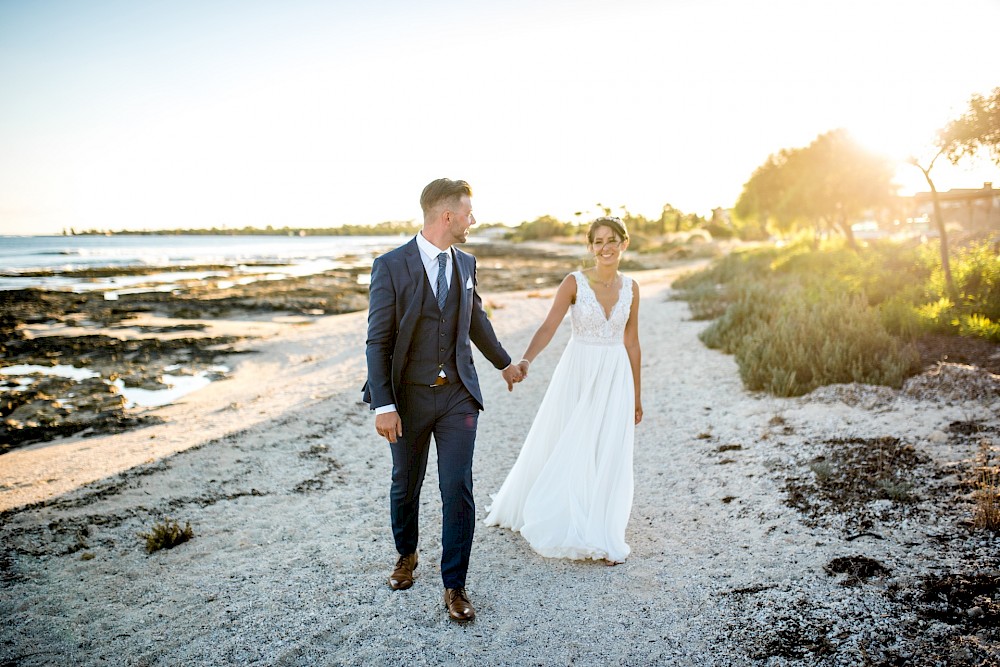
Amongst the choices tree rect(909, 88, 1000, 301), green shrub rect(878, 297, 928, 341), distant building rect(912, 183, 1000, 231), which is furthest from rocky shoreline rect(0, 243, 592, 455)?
distant building rect(912, 183, 1000, 231)

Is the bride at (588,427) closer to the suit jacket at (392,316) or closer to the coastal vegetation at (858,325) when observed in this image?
the suit jacket at (392,316)

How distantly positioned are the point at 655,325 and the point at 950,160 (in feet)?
22.6

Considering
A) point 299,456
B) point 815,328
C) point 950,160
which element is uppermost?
point 950,160

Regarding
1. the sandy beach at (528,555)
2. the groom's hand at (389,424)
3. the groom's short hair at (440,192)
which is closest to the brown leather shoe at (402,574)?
the sandy beach at (528,555)

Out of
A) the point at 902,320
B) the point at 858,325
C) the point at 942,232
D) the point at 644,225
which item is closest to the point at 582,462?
the point at 858,325

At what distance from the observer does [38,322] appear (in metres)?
18.8

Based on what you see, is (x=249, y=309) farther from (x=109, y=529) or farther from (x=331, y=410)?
(x=109, y=529)

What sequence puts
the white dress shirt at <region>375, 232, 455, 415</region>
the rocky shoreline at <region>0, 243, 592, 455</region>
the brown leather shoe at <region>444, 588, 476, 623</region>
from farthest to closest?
1. the rocky shoreline at <region>0, 243, 592, 455</region>
2. the brown leather shoe at <region>444, 588, 476, 623</region>
3. the white dress shirt at <region>375, 232, 455, 415</region>

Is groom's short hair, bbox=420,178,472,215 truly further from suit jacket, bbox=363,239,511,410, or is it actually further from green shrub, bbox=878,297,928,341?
green shrub, bbox=878,297,928,341

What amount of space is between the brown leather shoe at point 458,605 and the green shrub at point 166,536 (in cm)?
255

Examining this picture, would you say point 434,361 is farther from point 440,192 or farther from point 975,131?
point 975,131

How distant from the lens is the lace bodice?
15.0ft

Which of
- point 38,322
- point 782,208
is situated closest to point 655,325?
point 38,322

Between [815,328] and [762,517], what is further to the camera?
[815,328]
